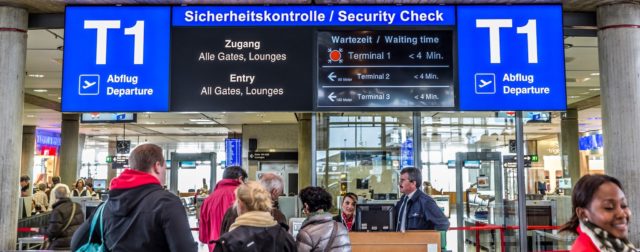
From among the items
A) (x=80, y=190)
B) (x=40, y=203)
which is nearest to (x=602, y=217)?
(x=40, y=203)

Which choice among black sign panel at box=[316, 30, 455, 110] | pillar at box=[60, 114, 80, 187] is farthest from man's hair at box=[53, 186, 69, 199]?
pillar at box=[60, 114, 80, 187]

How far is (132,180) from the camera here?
248cm

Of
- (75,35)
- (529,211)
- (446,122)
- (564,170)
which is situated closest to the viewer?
(75,35)

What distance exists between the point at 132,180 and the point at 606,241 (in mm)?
1939

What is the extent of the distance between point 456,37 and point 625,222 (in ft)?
10.0

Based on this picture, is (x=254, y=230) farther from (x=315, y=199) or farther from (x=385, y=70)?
(x=385, y=70)

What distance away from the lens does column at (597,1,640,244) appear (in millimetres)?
4871

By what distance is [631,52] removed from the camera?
493 cm

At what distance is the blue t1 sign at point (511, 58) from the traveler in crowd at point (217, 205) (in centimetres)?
203

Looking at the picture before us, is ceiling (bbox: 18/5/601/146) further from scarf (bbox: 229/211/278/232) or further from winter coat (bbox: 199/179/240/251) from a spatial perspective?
scarf (bbox: 229/211/278/232)

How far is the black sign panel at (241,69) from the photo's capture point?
454 cm

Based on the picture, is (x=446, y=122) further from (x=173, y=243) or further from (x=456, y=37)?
(x=173, y=243)

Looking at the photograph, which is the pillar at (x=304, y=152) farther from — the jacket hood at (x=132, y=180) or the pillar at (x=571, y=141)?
the jacket hood at (x=132, y=180)

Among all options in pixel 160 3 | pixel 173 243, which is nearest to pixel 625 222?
pixel 173 243
